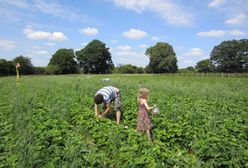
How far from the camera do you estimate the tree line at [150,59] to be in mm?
74875

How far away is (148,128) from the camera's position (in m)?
5.90

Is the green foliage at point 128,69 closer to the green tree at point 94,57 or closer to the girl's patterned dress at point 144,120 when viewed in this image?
the green tree at point 94,57

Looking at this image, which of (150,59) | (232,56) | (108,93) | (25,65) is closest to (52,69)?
(25,65)

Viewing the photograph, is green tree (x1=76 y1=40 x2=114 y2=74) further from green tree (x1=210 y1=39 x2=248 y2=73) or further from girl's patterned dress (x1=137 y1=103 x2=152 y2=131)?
girl's patterned dress (x1=137 y1=103 x2=152 y2=131)

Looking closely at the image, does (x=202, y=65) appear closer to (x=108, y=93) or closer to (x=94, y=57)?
(x=94, y=57)

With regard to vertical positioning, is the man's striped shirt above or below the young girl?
above

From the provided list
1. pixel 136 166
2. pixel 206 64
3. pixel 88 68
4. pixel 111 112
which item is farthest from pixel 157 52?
pixel 136 166

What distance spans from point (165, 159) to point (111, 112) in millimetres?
4588

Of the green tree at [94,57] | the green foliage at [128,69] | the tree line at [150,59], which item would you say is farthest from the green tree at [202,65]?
the green tree at [94,57]

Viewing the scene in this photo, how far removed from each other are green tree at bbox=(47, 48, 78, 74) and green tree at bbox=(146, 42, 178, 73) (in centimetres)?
2549

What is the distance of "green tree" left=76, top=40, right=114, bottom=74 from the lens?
77500 mm

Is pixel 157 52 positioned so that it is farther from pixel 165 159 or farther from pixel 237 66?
pixel 165 159

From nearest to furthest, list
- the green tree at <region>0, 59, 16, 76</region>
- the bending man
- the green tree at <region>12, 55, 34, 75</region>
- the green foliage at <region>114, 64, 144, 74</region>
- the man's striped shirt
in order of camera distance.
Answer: the bending man < the man's striped shirt < the green tree at <region>0, 59, 16, 76</region> < the green tree at <region>12, 55, 34, 75</region> < the green foliage at <region>114, 64, 144, 74</region>

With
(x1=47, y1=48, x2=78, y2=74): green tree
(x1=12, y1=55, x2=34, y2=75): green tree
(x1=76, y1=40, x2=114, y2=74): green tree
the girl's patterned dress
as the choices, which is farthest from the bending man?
(x1=47, y1=48, x2=78, y2=74): green tree
